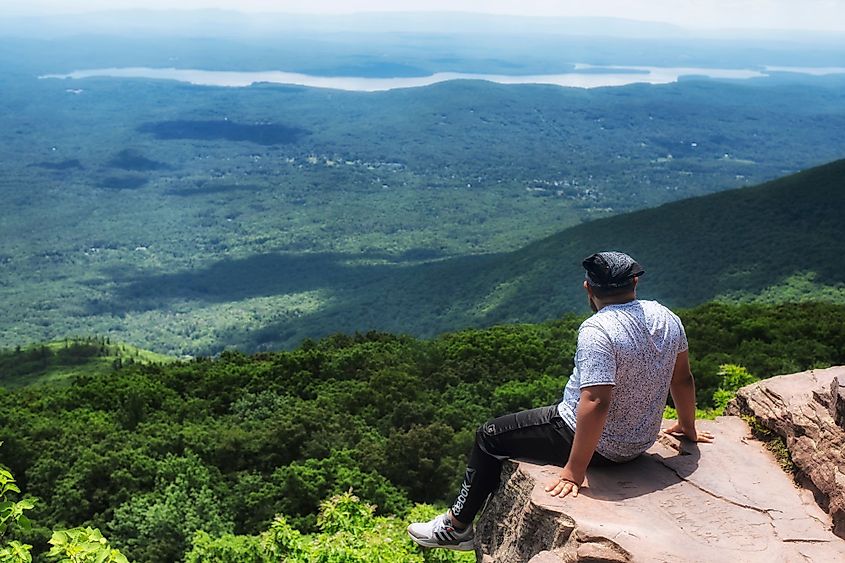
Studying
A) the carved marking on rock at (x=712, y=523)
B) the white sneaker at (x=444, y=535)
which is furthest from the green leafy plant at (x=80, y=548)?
the carved marking on rock at (x=712, y=523)

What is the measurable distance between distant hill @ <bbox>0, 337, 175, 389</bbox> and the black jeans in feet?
112

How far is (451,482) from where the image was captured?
12.7 m

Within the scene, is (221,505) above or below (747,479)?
below

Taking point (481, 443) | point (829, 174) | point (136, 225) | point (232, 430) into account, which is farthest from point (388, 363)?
point (136, 225)

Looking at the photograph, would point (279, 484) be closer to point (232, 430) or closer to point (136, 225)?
point (232, 430)

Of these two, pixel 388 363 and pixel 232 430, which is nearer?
pixel 232 430

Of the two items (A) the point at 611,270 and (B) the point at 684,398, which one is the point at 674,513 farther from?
(A) the point at 611,270

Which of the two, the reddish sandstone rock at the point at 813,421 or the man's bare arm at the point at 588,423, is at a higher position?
the man's bare arm at the point at 588,423

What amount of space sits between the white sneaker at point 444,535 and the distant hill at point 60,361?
110 feet

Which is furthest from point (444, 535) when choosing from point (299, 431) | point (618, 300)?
point (299, 431)

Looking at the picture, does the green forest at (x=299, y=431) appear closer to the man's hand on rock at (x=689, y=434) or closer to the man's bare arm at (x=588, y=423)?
the man's hand on rock at (x=689, y=434)

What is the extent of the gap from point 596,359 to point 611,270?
2.48ft

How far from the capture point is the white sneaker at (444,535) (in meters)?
6.81

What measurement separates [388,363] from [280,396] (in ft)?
10.0
